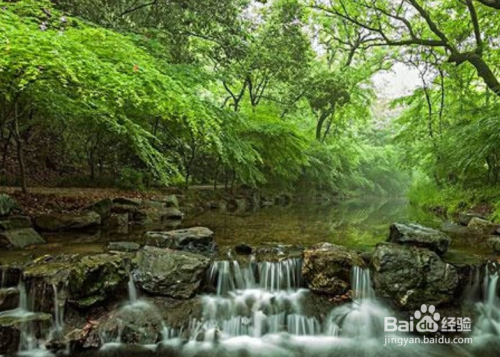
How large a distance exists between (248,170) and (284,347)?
30.2 feet

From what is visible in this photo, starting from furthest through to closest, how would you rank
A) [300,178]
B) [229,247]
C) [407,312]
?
[300,178] → [229,247] → [407,312]

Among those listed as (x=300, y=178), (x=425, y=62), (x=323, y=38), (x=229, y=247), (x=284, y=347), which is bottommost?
(x=284, y=347)

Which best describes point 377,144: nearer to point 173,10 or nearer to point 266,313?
point 173,10

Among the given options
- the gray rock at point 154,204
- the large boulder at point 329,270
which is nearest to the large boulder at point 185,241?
the large boulder at point 329,270

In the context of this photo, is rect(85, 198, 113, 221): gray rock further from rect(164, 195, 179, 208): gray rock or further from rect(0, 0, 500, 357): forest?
rect(164, 195, 179, 208): gray rock

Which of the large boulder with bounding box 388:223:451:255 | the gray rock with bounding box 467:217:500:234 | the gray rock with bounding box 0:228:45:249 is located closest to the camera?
the gray rock with bounding box 0:228:45:249

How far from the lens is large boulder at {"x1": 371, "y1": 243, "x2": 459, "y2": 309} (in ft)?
16.1

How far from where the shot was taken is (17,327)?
13.4 feet

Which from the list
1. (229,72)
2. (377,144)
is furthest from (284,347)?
(377,144)

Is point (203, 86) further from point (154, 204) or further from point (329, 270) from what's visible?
point (329, 270)

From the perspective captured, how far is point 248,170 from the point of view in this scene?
13305 millimetres

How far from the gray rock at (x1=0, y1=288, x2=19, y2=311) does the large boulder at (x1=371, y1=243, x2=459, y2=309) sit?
4922mm

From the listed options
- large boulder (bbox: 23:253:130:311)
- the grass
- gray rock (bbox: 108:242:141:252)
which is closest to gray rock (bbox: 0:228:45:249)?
large boulder (bbox: 23:253:130:311)

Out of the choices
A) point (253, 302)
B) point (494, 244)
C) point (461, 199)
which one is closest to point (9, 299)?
point (253, 302)
